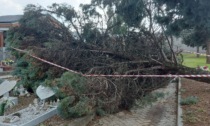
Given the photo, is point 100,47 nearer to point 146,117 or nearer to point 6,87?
point 146,117

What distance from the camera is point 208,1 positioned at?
4.57 metres

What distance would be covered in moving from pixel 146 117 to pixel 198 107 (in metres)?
1.52

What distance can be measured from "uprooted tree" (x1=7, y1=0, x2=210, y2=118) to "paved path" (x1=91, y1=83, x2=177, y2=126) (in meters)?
0.24

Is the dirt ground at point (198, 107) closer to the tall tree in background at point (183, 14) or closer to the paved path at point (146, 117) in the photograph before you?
the paved path at point (146, 117)

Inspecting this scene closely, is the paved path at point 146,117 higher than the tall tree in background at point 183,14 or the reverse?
the reverse

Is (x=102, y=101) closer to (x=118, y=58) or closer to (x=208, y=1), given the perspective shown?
(x=118, y=58)

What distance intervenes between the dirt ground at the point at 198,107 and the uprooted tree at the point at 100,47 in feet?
3.58

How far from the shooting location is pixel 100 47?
7.39 meters

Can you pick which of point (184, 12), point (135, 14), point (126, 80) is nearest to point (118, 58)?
point (126, 80)

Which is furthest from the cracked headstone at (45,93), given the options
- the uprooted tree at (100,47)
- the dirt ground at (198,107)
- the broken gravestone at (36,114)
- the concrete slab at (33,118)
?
the dirt ground at (198,107)

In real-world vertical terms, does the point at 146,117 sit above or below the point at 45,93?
below

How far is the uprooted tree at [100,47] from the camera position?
595 centimetres

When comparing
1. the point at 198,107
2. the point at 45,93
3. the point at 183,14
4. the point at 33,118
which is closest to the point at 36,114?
the point at 33,118

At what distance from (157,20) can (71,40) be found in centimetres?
258
